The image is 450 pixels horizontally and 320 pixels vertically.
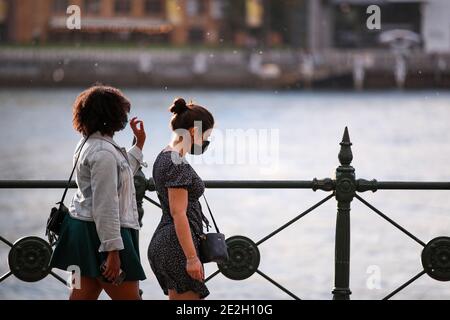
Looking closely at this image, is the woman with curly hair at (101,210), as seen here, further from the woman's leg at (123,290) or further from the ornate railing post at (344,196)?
the ornate railing post at (344,196)

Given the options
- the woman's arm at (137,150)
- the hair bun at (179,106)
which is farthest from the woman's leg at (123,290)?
the hair bun at (179,106)

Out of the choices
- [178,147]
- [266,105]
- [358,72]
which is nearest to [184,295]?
[178,147]

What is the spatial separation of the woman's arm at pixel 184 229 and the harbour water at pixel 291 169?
5.00ft

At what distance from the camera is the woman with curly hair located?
537 centimetres

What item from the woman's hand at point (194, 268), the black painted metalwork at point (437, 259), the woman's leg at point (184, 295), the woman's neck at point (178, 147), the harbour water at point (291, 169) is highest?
the woman's neck at point (178, 147)

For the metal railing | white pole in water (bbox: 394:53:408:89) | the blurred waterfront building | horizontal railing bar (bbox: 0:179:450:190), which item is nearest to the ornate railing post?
the metal railing

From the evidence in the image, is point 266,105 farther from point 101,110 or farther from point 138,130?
point 101,110

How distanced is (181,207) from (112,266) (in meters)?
0.42

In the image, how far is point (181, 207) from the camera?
538 centimetres

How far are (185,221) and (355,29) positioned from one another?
300 feet

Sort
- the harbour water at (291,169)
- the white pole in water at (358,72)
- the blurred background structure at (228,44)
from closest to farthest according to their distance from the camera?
the harbour water at (291,169)
the white pole in water at (358,72)
the blurred background structure at (228,44)

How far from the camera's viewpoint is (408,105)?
2874 inches

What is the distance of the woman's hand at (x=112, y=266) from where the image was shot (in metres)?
5.39

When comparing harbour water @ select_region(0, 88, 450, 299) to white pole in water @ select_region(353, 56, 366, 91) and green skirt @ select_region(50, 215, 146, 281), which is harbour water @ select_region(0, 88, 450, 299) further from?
green skirt @ select_region(50, 215, 146, 281)
